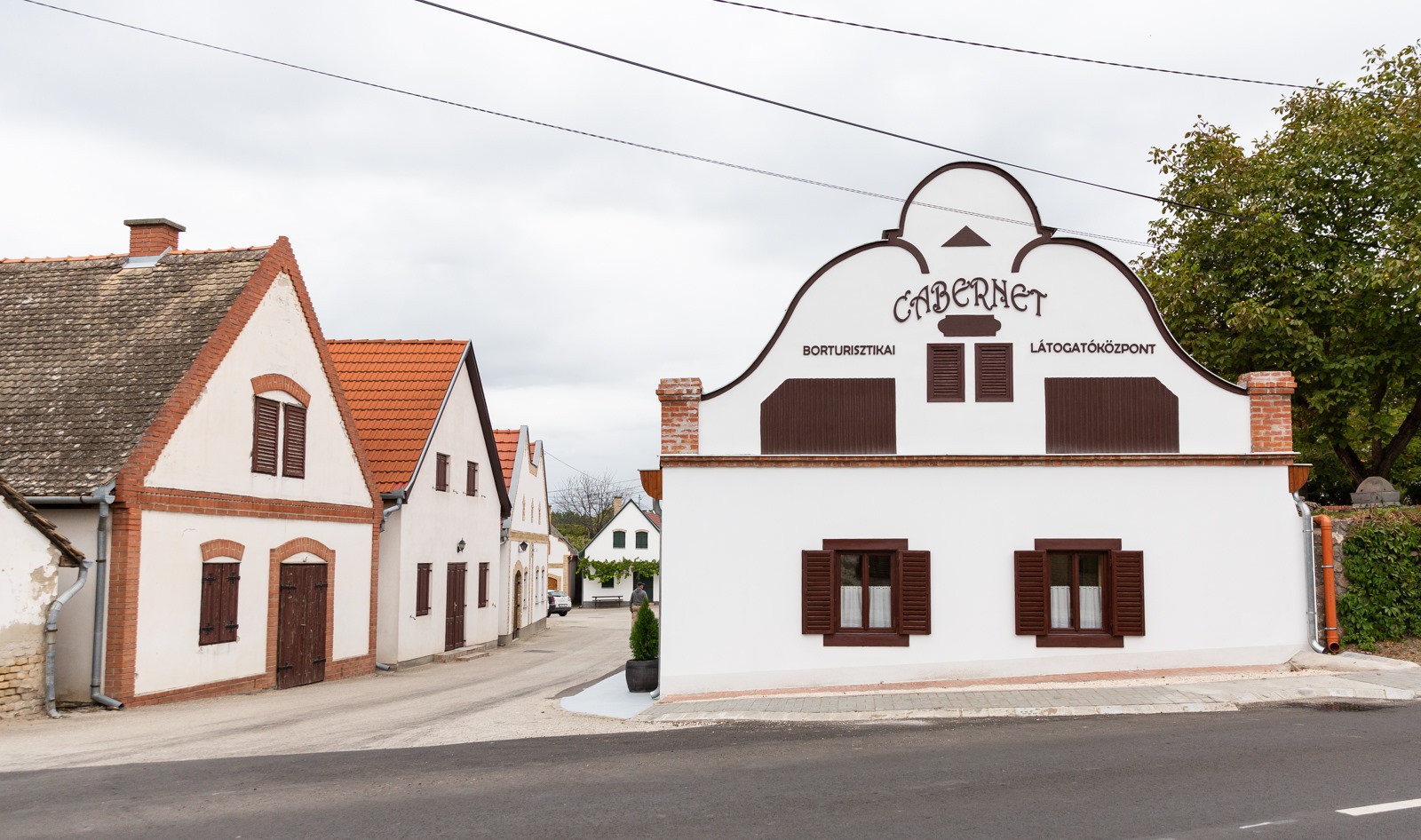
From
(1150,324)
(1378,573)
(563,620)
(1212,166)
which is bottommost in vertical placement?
(563,620)

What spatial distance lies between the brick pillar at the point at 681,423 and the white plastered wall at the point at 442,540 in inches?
395

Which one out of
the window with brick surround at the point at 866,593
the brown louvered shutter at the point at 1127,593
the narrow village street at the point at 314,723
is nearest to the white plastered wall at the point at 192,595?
the narrow village street at the point at 314,723

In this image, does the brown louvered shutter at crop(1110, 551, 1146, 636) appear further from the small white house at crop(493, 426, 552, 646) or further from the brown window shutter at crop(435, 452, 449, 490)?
the small white house at crop(493, 426, 552, 646)

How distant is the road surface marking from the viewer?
24.6ft

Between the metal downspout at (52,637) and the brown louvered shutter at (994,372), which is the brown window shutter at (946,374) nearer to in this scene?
the brown louvered shutter at (994,372)

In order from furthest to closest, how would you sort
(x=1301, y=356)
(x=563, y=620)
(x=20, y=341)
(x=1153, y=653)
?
1. (x=563, y=620)
2. (x=1301, y=356)
3. (x=20, y=341)
4. (x=1153, y=653)

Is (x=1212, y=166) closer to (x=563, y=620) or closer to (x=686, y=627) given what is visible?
(x=686, y=627)

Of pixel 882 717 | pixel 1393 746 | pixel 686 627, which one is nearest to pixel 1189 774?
pixel 1393 746

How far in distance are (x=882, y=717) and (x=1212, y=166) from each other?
55.9 ft

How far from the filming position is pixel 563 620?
50719 mm

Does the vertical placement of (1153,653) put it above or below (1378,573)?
below

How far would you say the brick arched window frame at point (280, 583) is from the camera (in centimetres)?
1853

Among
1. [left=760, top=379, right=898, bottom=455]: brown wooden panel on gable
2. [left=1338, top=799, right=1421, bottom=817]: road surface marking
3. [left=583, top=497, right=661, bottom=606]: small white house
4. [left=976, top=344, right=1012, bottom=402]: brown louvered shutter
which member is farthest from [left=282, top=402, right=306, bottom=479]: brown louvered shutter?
[left=583, top=497, right=661, bottom=606]: small white house

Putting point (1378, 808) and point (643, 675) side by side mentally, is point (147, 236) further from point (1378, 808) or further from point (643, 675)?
point (1378, 808)
